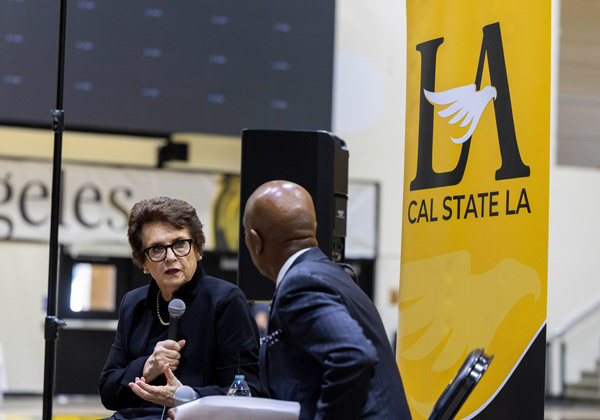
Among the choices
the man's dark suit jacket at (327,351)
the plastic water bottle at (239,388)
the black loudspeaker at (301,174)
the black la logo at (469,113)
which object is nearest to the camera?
the man's dark suit jacket at (327,351)

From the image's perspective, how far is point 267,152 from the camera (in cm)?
374

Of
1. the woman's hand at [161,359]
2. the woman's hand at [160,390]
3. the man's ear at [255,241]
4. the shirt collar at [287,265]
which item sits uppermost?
the man's ear at [255,241]

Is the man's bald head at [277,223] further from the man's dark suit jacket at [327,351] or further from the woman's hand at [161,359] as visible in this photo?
the woman's hand at [161,359]

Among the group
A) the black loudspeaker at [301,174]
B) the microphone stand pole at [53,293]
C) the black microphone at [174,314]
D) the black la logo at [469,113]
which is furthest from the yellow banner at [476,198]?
the microphone stand pole at [53,293]

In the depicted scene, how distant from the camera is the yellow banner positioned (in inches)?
113

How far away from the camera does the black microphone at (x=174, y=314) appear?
247 centimetres

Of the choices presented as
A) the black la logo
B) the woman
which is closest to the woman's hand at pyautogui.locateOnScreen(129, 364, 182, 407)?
the woman

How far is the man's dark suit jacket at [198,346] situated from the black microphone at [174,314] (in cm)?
6

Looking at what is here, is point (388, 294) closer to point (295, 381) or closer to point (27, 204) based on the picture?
point (27, 204)

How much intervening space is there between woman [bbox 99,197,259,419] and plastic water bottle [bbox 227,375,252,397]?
11cm

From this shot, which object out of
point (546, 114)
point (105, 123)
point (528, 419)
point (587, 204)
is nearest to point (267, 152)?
point (546, 114)

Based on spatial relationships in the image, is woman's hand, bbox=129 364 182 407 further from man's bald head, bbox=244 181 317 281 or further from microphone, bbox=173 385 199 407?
man's bald head, bbox=244 181 317 281

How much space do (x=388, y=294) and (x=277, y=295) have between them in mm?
9076

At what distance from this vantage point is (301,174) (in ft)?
12.0
